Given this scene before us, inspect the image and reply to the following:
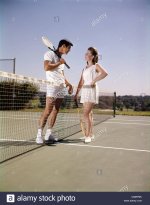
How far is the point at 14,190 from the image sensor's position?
2.83 meters

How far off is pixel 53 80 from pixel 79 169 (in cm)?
226

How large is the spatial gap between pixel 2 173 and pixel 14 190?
55 cm

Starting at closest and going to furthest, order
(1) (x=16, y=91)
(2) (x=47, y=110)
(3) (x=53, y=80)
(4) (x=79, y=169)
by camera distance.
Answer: (4) (x=79, y=169) → (2) (x=47, y=110) → (3) (x=53, y=80) → (1) (x=16, y=91)

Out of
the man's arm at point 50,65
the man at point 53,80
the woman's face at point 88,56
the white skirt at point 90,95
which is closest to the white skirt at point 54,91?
the man at point 53,80

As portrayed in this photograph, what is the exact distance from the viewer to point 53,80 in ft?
17.8

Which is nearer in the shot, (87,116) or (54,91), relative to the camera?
(54,91)

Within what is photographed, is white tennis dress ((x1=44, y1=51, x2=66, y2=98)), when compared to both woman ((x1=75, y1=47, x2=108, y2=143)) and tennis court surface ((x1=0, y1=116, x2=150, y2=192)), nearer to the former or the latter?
woman ((x1=75, y1=47, x2=108, y2=143))

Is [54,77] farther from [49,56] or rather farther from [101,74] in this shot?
[101,74]

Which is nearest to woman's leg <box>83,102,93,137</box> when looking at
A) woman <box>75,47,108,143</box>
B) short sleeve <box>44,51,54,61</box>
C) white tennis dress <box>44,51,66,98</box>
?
woman <box>75,47,108,143</box>

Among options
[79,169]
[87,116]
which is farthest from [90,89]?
[79,169]

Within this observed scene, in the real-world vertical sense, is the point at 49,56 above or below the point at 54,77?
above

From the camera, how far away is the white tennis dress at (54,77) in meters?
5.26
